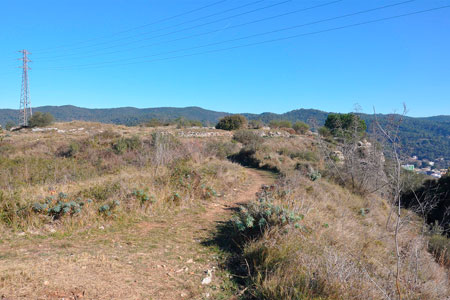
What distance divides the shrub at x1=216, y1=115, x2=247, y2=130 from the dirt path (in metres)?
36.2

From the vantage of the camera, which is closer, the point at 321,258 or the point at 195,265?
the point at 321,258

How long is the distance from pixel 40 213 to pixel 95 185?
1492 millimetres

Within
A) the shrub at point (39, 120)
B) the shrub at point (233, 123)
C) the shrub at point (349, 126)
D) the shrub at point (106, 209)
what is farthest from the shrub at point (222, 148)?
the shrub at point (39, 120)

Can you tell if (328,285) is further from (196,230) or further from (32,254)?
(32,254)

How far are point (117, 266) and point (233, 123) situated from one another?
127 feet

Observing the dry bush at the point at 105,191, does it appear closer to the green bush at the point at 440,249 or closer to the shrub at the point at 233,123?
the green bush at the point at 440,249

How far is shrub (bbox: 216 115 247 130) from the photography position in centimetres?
4147

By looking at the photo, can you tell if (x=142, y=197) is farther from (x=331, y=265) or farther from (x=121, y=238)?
(x=331, y=265)

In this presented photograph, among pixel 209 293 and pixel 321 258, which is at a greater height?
pixel 321 258

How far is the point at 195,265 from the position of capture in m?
4.11

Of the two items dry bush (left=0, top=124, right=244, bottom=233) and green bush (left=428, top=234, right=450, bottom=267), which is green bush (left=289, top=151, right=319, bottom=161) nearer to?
dry bush (left=0, top=124, right=244, bottom=233)

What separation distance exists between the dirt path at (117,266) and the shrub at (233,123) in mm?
36173

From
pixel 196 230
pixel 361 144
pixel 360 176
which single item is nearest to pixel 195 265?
pixel 196 230

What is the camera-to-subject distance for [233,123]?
137 feet
